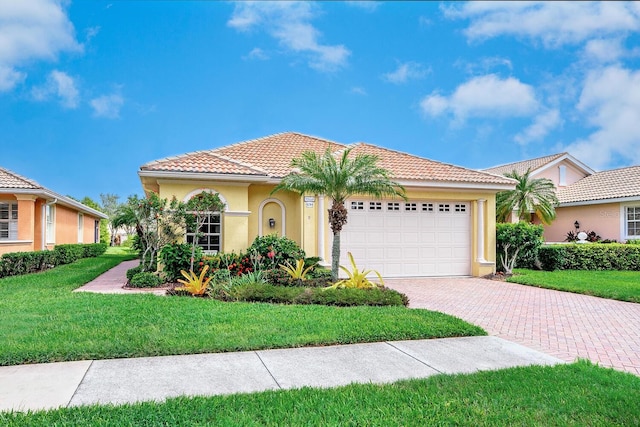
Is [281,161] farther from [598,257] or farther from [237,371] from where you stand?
[598,257]

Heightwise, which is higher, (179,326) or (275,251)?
(275,251)

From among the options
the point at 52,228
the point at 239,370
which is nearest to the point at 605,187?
the point at 239,370

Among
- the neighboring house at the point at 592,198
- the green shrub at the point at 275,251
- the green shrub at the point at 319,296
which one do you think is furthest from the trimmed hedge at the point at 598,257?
the green shrub at the point at 319,296

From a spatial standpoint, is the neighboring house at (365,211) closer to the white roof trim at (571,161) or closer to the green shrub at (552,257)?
the green shrub at (552,257)

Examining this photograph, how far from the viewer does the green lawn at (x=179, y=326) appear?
542 centimetres

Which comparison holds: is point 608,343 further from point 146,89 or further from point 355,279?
point 146,89

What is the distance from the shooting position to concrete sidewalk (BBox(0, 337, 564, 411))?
13.5 ft

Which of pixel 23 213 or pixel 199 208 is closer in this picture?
pixel 199 208

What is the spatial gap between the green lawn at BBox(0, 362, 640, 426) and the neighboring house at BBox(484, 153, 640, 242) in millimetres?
20043

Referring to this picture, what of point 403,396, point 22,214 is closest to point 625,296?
point 403,396

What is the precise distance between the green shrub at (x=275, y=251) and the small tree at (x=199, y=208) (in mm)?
1556

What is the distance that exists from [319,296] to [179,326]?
3147 mm

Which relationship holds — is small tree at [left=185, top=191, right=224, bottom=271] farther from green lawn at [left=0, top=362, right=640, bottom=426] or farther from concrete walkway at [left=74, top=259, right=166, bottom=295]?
green lawn at [left=0, top=362, right=640, bottom=426]

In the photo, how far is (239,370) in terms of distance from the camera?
480cm
